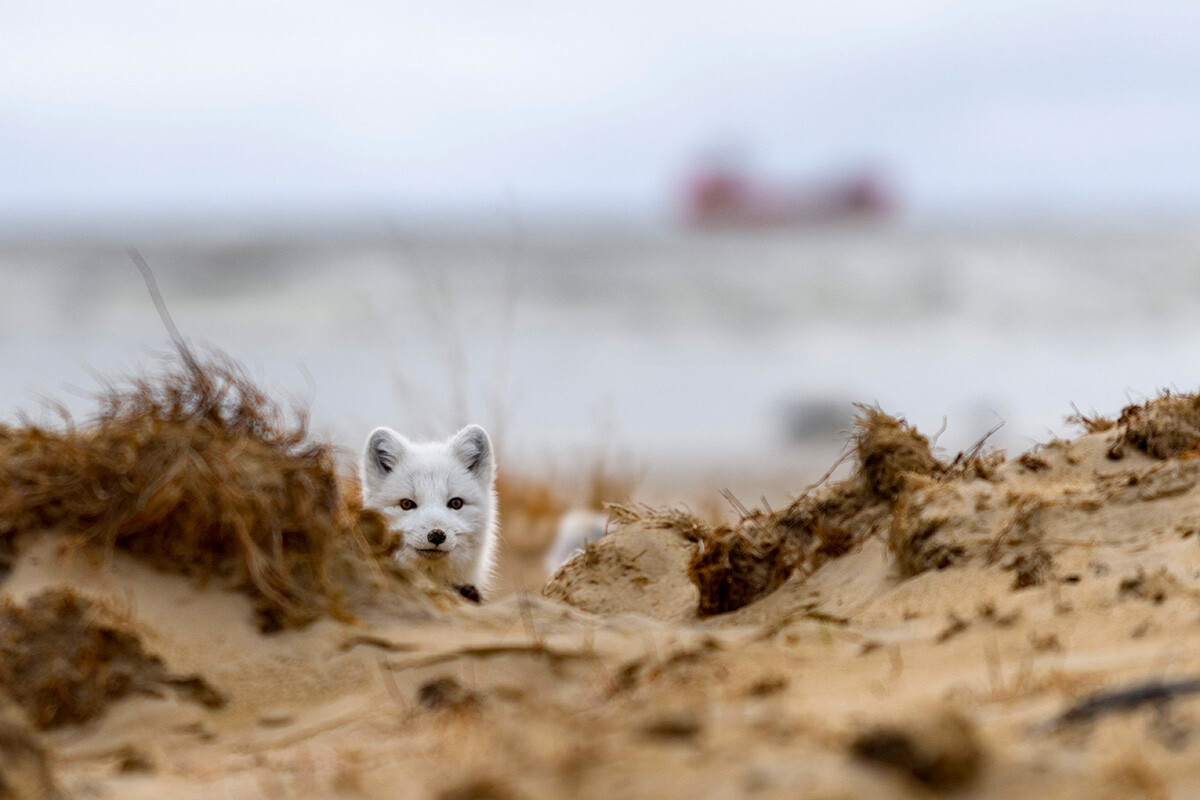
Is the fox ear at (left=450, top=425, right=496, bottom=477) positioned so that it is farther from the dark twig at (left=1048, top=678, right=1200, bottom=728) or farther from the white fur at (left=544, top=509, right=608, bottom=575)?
the dark twig at (left=1048, top=678, right=1200, bottom=728)

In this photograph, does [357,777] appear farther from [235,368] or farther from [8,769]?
[235,368]

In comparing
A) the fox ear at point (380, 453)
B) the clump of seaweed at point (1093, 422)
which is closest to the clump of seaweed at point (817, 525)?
the clump of seaweed at point (1093, 422)

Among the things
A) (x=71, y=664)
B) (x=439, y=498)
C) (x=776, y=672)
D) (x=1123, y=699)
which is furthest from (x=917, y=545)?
(x=439, y=498)

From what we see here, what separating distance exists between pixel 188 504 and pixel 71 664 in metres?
0.65

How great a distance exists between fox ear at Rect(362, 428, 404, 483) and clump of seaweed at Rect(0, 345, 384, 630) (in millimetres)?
3192

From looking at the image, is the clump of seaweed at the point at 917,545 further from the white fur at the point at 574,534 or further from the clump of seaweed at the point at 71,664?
the white fur at the point at 574,534

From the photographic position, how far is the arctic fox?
683 cm

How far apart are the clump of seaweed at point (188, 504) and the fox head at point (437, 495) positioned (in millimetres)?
2674

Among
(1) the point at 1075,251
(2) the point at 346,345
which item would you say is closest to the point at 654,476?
(2) the point at 346,345

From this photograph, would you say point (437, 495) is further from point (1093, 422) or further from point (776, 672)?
point (776, 672)

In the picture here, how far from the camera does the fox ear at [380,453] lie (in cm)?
738

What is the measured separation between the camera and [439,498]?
7.23m

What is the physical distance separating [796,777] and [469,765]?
0.74m

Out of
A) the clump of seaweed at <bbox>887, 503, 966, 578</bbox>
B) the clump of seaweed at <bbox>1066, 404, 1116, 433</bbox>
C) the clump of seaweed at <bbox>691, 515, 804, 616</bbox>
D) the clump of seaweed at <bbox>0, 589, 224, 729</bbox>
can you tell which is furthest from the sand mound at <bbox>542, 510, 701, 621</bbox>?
the clump of seaweed at <bbox>0, 589, 224, 729</bbox>
